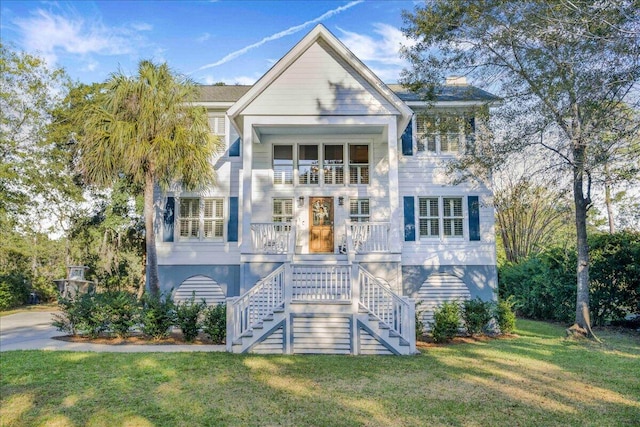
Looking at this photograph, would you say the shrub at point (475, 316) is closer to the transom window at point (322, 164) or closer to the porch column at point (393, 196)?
the porch column at point (393, 196)

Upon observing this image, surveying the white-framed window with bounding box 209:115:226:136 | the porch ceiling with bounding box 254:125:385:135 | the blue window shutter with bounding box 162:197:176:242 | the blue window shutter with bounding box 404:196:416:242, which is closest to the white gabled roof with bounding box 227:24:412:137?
the porch ceiling with bounding box 254:125:385:135

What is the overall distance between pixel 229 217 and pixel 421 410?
9462 millimetres

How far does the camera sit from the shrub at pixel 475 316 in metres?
10.0

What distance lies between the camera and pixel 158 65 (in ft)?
36.9

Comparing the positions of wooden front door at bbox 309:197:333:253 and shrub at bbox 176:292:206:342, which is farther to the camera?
wooden front door at bbox 309:197:333:253

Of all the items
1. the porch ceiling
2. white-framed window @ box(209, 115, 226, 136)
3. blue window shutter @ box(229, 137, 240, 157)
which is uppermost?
white-framed window @ box(209, 115, 226, 136)

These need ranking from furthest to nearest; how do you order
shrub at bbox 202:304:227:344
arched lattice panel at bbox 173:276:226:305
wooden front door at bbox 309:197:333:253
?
1. arched lattice panel at bbox 173:276:226:305
2. wooden front door at bbox 309:197:333:253
3. shrub at bbox 202:304:227:344

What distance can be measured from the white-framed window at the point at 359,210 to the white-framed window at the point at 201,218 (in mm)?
4299

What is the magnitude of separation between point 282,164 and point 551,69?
25.4 feet

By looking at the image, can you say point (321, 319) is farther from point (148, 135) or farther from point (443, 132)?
point (443, 132)

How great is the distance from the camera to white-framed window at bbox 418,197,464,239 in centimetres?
1269

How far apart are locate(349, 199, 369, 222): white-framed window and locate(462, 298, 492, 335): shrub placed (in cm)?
402

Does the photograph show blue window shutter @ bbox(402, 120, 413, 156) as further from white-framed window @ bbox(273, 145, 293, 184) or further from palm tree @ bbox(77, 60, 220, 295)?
palm tree @ bbox(77, 60, 220, 295)

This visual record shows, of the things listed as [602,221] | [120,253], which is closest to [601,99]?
[602,221]
